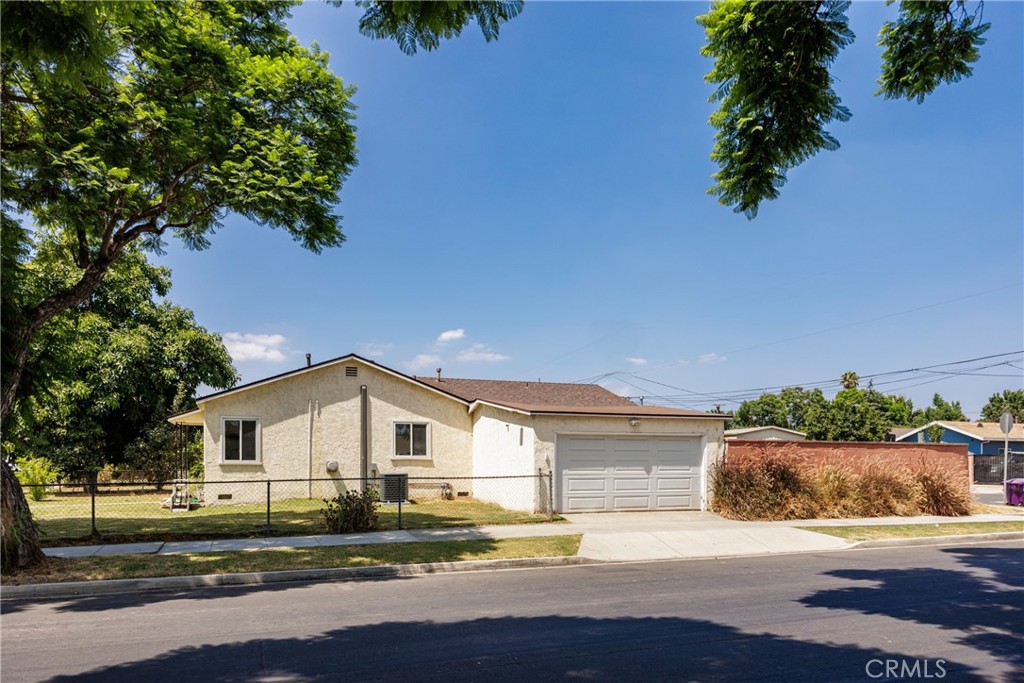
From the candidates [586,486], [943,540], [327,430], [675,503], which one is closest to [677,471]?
[675,503]

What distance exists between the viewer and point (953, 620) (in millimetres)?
7457

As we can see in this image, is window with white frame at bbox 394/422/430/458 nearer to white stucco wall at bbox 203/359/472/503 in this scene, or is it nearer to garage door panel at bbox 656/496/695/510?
white stucco wall at bbox 203/359/472/503

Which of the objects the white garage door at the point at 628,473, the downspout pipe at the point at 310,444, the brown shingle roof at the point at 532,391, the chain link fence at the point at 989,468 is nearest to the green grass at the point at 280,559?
the white garage door at the point at 628,473

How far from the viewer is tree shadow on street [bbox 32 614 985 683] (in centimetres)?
562

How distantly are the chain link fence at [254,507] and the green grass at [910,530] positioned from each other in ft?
22.4

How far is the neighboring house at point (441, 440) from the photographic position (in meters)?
17.1

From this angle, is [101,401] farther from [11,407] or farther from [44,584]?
[44,584]

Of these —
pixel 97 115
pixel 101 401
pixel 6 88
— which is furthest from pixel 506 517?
pixel 101 401

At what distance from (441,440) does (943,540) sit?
48.9 feet

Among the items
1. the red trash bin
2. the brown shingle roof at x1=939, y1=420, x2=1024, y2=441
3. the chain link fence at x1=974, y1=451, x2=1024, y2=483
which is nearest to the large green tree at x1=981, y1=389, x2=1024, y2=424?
the brown shingle roof at x1=939, y1=420, x2=1024, y2=441

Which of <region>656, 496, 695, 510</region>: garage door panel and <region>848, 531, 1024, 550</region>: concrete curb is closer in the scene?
<region>848, 531, 1024, 550</region>: concrete curb

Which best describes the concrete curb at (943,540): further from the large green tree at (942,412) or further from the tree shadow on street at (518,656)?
the large green tree at (942,412)

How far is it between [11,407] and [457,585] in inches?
322

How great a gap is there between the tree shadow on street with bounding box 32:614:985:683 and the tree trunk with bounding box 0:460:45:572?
544 cm
